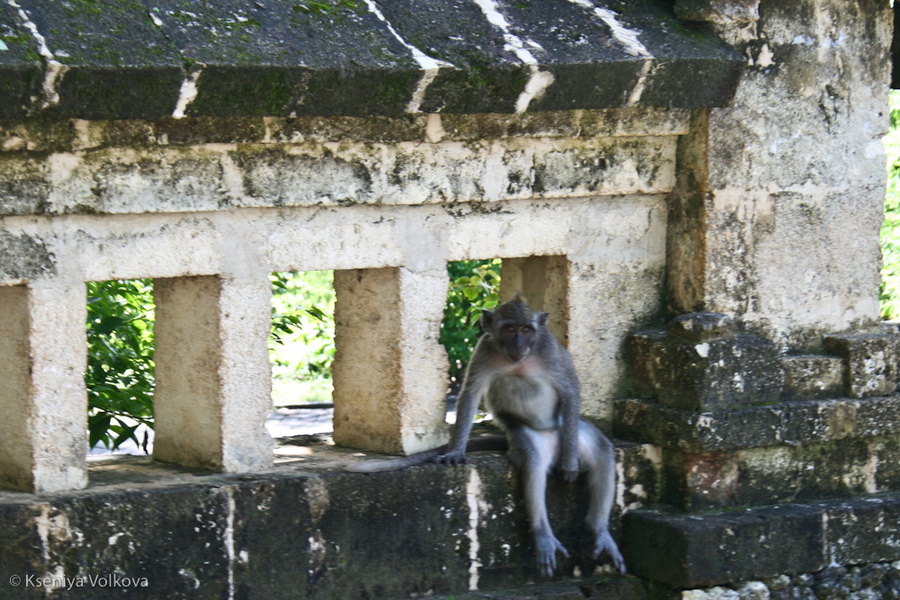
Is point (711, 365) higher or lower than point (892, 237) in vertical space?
lower

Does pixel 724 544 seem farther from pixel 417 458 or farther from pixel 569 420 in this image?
pixel 417 458

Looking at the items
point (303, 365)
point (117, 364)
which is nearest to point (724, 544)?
point (117, 364)

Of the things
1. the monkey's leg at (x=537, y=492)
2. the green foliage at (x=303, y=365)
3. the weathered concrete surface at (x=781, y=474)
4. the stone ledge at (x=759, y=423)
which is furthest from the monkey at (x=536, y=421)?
the green foliage at (x=303, y=365)

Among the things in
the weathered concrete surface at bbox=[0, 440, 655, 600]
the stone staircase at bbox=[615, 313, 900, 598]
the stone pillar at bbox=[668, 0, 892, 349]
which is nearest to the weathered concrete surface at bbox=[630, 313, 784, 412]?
the stone staircase at bbox=[615, 313, 900, 598]

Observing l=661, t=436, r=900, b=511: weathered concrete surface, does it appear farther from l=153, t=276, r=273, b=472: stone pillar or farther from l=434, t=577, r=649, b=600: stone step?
l=153, t=276, r=273, b=472: stone pillar

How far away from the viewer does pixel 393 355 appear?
16.6 feet

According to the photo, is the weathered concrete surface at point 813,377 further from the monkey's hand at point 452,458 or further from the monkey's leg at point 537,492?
the monkey's hand at point 452,458

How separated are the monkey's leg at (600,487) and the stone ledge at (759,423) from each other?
9.2 inches

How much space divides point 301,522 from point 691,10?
8.27ft

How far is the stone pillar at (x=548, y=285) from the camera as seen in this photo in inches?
213

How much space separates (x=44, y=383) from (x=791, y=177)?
3130 millimetres

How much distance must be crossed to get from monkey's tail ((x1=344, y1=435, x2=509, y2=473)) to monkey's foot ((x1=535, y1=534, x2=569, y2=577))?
44 centimetres

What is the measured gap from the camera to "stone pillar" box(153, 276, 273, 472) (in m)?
4.71

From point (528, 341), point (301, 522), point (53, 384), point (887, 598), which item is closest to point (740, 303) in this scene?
point (528, 341)
